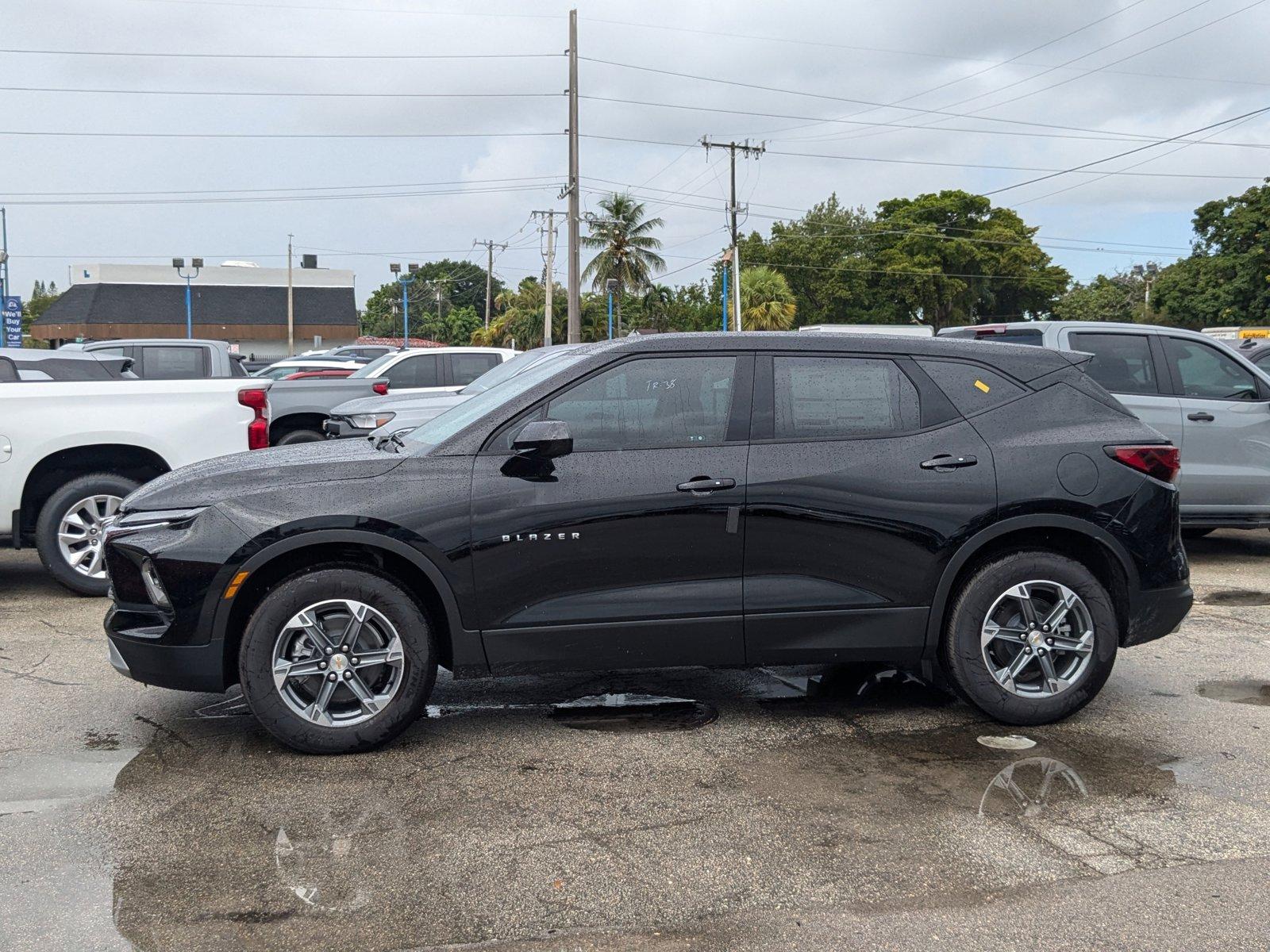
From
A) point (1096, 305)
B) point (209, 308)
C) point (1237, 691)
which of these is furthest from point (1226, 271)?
point (209, 308)

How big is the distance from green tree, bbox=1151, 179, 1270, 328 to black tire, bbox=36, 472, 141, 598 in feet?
172

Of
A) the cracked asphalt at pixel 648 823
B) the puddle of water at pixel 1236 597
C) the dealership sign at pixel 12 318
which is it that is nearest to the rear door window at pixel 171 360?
the cracked asphalt at pixel 648 823

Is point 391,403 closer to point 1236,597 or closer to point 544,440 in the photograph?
point 544,440

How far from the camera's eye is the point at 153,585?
4.86 m

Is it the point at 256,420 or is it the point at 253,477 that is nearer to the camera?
the point at 253,477

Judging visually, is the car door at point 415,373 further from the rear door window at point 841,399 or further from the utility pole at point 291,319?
the utility pole at point 291,319

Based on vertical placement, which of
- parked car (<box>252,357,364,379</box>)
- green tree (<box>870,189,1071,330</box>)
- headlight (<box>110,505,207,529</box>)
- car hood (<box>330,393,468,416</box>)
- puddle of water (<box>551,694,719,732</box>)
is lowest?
puddle of water (<box>551,694,719,732</box>)

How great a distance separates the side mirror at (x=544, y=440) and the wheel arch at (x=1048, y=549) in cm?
175

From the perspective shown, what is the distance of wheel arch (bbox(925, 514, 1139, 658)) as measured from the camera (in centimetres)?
520

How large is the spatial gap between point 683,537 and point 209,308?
84.7 m

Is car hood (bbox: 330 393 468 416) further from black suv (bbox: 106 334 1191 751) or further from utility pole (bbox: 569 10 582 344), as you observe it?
utility pole (bbox: 569 10 582 344)

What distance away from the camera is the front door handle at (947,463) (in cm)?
521

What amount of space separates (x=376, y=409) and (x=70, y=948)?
28.8ft

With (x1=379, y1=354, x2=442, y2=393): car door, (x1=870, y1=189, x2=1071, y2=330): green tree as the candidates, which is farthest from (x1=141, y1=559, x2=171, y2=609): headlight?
(x1=870, y1=189, x2=1071, y2=330): green tree
